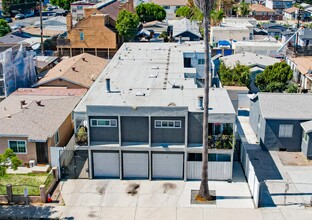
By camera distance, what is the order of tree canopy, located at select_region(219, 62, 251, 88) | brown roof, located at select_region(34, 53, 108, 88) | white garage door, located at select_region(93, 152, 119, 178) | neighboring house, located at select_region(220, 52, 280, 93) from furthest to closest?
neighboring house, located at select_region(220, 52, 280, 93) → tree canopy, located at select_region(219, 62, 251, 88) → brown roof, located at select_region(34, 53, 108, 88) → white garage door, located at select_region(93, 152, 119, 178)

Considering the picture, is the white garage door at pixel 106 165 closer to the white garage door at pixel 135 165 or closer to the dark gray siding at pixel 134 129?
the white garage door at pixel 135 165

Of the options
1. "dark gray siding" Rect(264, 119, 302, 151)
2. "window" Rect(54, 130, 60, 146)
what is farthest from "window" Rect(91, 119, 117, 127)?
"dark gray siding" Rect(264, 119, 302, 151)

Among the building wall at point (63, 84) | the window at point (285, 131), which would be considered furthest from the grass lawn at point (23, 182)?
the window at point (285, 131)

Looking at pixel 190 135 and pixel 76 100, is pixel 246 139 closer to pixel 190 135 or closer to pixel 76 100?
pixel 190 135

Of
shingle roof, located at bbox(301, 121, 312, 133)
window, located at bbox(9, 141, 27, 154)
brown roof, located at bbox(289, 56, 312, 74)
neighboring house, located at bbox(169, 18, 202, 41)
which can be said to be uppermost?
neighboring house, located at bbox(169, 18, 202, 41)

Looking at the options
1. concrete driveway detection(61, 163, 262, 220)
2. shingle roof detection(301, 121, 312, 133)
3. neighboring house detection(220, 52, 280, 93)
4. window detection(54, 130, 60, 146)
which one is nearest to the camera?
concrete driveway detection(61, 163, 262, 220)

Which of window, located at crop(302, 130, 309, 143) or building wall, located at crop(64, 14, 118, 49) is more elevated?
building wall, located at crop(64, 14, 118, 49)

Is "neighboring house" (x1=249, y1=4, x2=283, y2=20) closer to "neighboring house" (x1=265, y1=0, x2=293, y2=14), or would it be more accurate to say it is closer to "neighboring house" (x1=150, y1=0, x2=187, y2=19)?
"neighboring house" (x1=265, y1=0, x2=293, y2=14)

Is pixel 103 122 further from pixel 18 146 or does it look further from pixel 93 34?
pixel 93 34

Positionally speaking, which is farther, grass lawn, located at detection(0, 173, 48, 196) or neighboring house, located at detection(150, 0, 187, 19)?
neighboring house, located at detection(150, 0, 187, 19)
